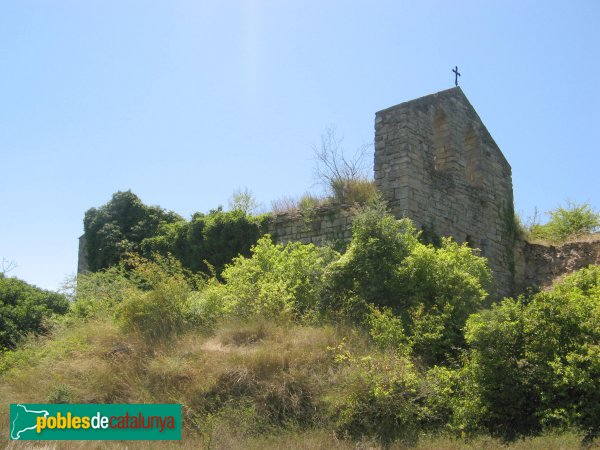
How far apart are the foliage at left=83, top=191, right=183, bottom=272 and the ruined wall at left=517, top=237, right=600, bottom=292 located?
9.73m

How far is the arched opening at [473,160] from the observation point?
16.0 meters

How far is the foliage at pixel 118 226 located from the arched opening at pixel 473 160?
330 inches

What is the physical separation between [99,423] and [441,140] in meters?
10.1

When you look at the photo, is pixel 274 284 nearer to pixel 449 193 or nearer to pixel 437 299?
pixel 437 299

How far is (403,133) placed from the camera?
13891mm

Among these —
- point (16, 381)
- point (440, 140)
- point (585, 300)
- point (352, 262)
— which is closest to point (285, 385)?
point (352, 262)

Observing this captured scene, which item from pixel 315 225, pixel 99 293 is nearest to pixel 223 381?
pixel 315 225

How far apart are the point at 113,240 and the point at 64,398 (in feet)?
Result: 29.6

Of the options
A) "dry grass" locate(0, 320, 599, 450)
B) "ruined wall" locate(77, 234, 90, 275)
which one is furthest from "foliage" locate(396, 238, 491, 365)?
"ruined wall" locate(77, 234, 90, 275)

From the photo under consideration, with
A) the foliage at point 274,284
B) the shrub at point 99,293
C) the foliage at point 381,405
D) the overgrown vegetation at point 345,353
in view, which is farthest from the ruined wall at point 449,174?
the shrub at point 99,293

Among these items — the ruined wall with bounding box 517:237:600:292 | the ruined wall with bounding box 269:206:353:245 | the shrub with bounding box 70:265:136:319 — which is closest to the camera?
the shrub with bounding box 70:265:136:319

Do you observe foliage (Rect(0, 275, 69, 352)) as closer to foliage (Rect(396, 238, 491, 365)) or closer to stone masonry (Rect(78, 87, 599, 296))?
stone masonry (Rect(78, 87, 599, 296))

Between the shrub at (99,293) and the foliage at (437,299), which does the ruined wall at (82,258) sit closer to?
the shrub at (99,293)

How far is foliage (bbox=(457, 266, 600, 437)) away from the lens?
744cm
